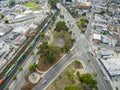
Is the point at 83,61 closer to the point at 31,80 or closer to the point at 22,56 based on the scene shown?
the point at 31,80

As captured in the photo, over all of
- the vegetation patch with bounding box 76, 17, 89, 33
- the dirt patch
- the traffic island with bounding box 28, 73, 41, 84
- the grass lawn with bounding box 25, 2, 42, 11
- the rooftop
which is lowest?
the rooftop

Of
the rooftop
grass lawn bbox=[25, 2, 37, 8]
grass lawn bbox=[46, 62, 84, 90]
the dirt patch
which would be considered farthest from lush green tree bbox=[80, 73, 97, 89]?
grass lawn bbox=[25, 2, 37, 8]

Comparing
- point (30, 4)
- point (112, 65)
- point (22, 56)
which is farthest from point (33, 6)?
point (112, 65)

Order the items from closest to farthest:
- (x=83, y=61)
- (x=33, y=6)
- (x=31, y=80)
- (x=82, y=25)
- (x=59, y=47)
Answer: (x=31, y=80) < (x=83, y=61) < (x=59, y=47) < (x=82, y=25) < (x=33, y=6)

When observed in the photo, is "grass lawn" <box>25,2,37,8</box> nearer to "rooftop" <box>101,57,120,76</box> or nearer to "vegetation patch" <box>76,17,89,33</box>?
"vegetation patch" <box>76,17,89,33</box>

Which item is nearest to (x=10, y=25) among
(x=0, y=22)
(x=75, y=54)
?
(x=0, y=22)

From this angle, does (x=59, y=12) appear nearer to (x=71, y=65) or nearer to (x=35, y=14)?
(x=35, y=14)

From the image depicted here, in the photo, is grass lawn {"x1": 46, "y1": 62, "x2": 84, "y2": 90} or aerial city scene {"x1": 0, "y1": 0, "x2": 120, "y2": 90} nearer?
grass lawn {"x1": 46, "y1": 62, "x2": 84, "y2": 90}

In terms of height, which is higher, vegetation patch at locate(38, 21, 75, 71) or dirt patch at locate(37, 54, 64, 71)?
vegetation patch at locate(38, 21, 75, 71)

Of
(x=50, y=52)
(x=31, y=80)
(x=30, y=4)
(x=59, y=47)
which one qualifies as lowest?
(x=31, y=80)
